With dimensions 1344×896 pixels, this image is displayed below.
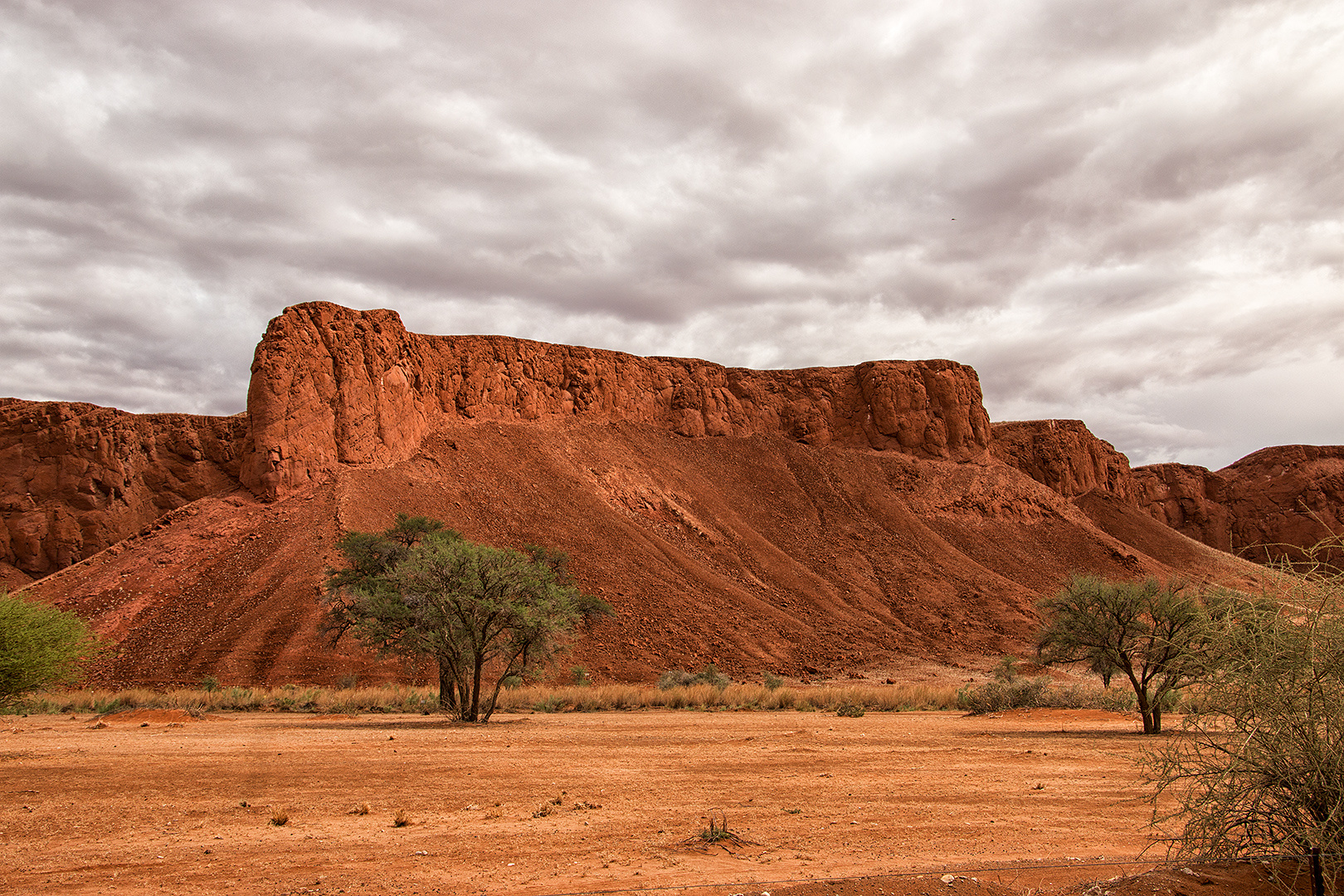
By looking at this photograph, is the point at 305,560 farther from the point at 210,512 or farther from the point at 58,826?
the point at 58,826

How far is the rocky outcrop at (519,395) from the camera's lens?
166ft

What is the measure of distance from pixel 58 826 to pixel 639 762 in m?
8.17

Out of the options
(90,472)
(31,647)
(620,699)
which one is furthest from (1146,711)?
(90,472)

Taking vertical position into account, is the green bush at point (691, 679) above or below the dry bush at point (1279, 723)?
below

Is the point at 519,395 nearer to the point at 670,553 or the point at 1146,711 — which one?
the point at 670,553

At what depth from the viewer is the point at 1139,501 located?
4402 inches

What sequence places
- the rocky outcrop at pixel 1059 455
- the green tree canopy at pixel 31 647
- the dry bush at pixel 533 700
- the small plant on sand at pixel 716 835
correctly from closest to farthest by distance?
the small plant on sand at pixel 716 835 → the green tree canopy at pixel 31 647 → the dry bush at pixel 533 700 → the rocky outcrop at pixel 1059 455

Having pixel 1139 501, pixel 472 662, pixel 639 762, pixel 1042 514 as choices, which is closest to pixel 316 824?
pixel 639 762

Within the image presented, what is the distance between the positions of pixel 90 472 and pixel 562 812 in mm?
66237

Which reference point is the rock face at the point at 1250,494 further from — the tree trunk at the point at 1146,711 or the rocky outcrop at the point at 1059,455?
the tree trunk at the point at 1146,711

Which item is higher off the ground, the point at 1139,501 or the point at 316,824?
the point at 1139,501

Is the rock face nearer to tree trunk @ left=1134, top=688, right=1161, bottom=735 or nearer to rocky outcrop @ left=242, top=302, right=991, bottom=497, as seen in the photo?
rocky outcrop @ left=242, top=302, right=991, bottom=497

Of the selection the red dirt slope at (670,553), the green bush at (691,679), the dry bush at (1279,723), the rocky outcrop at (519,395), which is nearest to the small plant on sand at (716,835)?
the dry bush at (1279,723)

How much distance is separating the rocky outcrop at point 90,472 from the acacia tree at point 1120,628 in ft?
182
